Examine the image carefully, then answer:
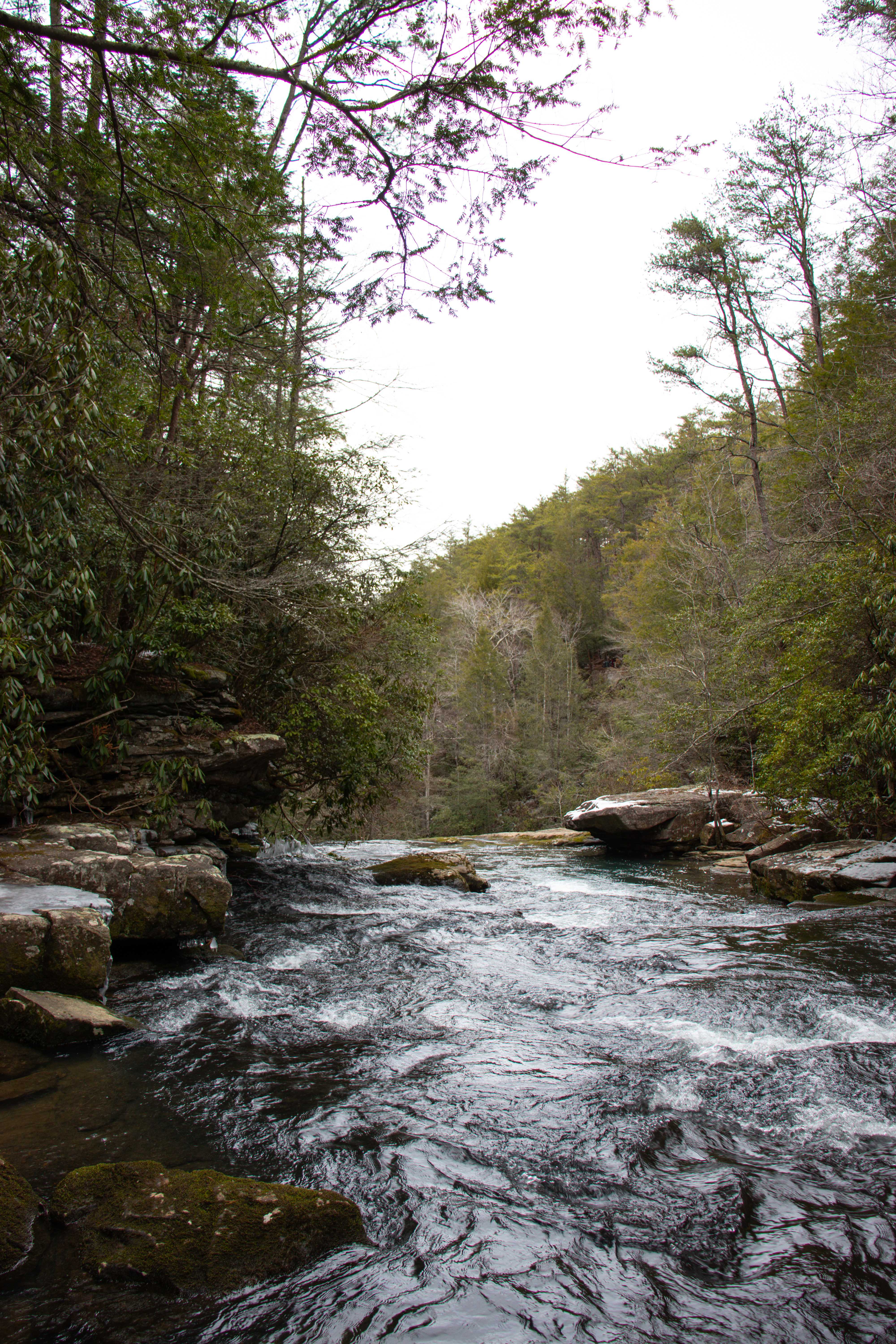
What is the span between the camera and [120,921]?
6.25 m

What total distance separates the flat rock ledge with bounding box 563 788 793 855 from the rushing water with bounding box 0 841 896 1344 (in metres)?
8.72

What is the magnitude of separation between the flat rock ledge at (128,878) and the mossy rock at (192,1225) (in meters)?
3.20

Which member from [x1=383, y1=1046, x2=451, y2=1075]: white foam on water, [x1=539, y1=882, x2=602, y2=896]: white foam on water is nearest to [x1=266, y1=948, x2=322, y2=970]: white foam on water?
[x1=383, y1=1046, x2=451, y2=1075]: white foam on water

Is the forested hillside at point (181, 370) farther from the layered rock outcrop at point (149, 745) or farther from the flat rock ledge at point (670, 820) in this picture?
the flat rock ledge at point (670, 820)

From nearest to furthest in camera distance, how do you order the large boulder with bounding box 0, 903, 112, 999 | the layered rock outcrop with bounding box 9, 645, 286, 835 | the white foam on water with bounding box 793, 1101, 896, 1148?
the white foam on water with bounding box 793, 1101, 896, 1148
the large boulder with bounding box 0, 903, 112, 999
the layered rock outcrop with bounding box 9, 645, 286, 835

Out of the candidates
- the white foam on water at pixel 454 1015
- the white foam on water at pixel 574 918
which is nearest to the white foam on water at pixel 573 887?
the white foam on water at pixel 574 918

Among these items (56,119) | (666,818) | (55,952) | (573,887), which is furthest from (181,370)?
(666,818)

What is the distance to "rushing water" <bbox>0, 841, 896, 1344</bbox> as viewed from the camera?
8.06 feet

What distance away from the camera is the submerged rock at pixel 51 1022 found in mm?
4371

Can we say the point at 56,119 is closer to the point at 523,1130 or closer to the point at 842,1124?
the point at 523,1130

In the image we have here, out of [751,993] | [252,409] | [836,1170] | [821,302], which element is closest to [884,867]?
[751,993]

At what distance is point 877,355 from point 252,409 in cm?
1337

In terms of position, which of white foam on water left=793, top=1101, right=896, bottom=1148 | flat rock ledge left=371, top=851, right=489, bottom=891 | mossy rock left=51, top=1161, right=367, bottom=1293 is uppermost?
mossy rock left=51, top=1161, right=367, bottom=1293

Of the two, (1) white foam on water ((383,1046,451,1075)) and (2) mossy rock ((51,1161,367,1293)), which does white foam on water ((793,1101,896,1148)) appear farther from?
(2) mossy rock ((51,1161,367,1293))
